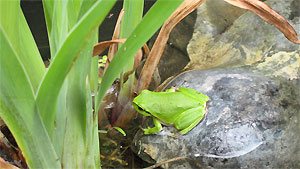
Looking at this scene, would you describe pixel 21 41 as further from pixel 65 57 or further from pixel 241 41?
pixel 241 41

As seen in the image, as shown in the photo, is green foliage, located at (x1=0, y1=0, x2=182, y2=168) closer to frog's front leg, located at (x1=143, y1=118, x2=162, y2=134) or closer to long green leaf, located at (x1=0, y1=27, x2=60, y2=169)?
long green leaf, located at (x1=0, y1=27, x2=60, y2=169)

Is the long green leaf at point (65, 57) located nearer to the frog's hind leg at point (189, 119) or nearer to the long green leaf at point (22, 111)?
the long green leaf at point (22, 111)

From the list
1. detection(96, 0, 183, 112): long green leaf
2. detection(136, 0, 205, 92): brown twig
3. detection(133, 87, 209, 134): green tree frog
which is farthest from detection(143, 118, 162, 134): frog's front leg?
detection(96, 0, 183, 112): long green leaf

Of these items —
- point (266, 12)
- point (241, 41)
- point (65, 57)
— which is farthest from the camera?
point (241, 41)

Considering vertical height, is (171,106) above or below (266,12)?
below

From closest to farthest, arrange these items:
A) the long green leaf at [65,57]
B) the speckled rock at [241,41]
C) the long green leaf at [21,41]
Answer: the long green leaf at [65,57] → the long green leaf at [21,41] → the speckled rock at [241,41]

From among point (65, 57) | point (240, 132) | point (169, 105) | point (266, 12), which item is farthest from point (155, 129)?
point (65, 57)

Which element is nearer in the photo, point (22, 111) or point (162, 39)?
point (22, 111)

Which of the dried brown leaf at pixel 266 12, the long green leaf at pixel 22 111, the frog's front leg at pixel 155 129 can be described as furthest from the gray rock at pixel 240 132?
the long green leaf at pixel 22 111
